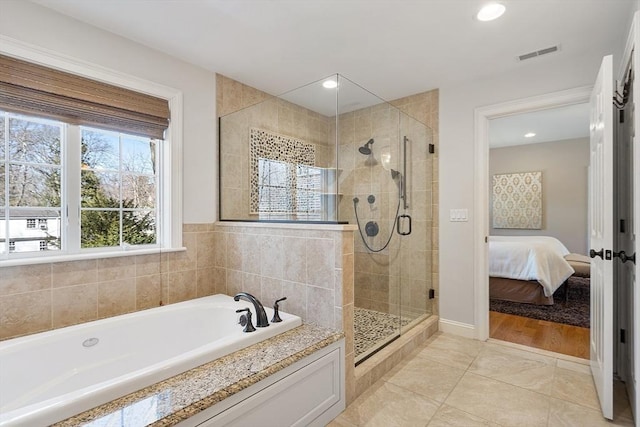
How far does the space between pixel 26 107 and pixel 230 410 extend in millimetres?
2009

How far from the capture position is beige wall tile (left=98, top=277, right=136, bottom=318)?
6.91 ft

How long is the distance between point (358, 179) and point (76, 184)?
6.51 feet

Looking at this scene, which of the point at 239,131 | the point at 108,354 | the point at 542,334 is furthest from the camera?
the point at 542,334

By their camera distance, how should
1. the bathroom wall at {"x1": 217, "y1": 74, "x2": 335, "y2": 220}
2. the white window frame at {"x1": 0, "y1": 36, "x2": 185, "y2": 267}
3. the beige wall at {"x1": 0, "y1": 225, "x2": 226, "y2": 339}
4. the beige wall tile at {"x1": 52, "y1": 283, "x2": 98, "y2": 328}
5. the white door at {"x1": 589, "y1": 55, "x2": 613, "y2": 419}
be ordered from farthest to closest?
the bathroom wall at {"x1": 217, "y1": 74, "x2": 335, "y2": 220}, the white window frame at {"x1": 0, "y1": 36, "x2": 185, "y2": 267}, the beige wall tile at {"x1": 52, "y1": 283, "x2": 98, "y2": 328}, the beige wall at {"x1": 0, "y1": 225, "x2": 226, "y2": 339}, the white door at {"x1": 589, "y1": 55, "x2": 613, "y2": 419}

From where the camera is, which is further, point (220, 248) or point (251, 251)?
point (220, 248)

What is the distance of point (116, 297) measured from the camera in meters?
2.17

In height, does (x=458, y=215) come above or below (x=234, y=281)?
above

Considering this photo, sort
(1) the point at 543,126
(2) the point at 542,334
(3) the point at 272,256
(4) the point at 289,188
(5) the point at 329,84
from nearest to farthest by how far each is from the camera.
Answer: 1. (3) the point at 272,256
2. (5) the point at 329,84
3. (4) the point at 289,188
4. (2) the point at 542,334
5. (1) the point at 543,126

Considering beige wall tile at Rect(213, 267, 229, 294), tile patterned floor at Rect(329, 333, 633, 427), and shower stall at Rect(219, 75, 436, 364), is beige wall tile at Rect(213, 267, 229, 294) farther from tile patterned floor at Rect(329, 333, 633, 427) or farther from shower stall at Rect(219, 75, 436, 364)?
tile patterned floor at Rect(329, 333, 633, 427)

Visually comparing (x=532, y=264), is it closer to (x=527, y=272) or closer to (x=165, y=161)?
(x=527, y=272)

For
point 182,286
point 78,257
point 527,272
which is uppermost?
point 78,257

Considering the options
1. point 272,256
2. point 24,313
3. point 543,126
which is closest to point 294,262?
point 272,256

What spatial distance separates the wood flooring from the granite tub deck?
2.06 metres

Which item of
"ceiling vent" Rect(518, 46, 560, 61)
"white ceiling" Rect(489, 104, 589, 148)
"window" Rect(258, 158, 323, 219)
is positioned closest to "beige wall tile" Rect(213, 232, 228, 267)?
"window" Rect(258, 158, 323, 219)
